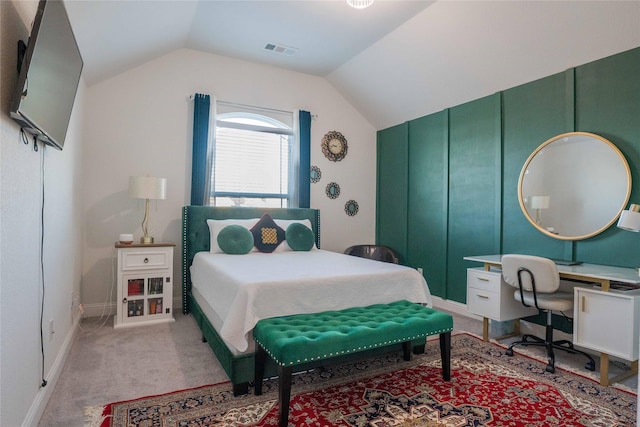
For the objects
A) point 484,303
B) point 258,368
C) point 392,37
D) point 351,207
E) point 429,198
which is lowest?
point 258,368

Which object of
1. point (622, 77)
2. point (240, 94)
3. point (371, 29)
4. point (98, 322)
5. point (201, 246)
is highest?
point (371, 29)

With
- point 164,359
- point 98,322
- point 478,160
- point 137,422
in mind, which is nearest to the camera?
point 137,422

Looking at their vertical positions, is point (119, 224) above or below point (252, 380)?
above

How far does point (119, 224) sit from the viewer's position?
160 inches

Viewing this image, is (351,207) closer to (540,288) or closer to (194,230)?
(194,230)

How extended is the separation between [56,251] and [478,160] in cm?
408

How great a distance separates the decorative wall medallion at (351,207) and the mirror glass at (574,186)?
8.11ft

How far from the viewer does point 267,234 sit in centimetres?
420

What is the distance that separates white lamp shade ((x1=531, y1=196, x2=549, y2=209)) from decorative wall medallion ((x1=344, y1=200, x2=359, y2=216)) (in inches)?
102

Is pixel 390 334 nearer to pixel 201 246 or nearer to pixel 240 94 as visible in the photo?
pixel 201 246

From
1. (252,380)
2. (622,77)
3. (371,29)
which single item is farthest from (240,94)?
(622,77)

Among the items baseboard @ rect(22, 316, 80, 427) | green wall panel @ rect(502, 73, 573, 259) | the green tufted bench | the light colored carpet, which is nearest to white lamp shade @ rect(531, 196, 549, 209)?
green wall panel @ rect(502, 73, 573, 259)

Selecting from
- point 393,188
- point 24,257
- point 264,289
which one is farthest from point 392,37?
point 24,257

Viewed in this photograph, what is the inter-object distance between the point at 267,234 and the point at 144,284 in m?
1.39
